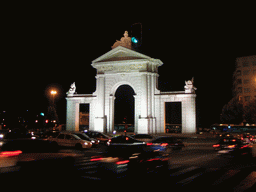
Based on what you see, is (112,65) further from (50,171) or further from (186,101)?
(50,171)

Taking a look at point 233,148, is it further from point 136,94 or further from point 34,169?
point 136,94

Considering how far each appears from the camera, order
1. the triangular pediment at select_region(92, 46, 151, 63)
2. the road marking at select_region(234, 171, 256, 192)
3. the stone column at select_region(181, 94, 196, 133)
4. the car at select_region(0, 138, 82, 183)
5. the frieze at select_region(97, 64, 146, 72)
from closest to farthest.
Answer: the car at select_region(0, 138, 82, 183), the road marking at select_region(234, 171, 256, 192), the stone column at select_region(181, 94, 196, 133), the triangular pediment at select_region(92, 46, 151, 63), the frieze at select_region(97, 64, 146, 72)

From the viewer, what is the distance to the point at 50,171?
8.55 meters

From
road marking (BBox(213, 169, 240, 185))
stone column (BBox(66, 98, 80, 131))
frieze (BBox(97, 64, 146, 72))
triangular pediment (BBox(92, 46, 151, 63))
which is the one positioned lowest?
road marking (BBox(213, 169, 240, 185))

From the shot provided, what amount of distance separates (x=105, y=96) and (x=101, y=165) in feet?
120

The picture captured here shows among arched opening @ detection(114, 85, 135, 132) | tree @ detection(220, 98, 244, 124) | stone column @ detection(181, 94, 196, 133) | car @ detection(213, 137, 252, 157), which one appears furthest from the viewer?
tree @ detection(220, 98, 244, 124)

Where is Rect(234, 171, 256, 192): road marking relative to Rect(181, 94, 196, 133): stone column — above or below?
below

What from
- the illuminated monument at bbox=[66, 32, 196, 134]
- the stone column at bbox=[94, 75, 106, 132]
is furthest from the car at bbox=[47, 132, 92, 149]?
the stone column at bbox=[94, 75, 106, 132]

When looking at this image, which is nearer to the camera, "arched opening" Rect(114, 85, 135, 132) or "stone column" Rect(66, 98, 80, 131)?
"stone column" Rect(66, 98, 80, 131)

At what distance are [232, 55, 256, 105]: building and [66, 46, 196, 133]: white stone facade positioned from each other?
122 feet

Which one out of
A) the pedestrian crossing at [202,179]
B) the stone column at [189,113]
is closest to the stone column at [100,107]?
the stone column at [189,113]

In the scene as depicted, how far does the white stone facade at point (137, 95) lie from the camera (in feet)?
139

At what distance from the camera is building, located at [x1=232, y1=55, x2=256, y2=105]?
237ft

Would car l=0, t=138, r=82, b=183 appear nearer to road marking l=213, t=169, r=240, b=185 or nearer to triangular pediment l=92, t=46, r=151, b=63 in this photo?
road marking l=213, t=169, r=240, b=185
